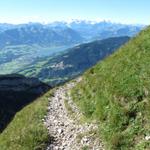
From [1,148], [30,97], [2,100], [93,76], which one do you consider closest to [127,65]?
[93,76]

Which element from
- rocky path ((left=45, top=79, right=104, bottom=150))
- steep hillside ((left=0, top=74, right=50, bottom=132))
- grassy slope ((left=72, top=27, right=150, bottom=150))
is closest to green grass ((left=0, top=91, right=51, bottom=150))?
rocky path ((left=45, top=79, right=104, bottom=150))

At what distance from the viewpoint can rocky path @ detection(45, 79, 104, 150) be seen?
2359 centimetres

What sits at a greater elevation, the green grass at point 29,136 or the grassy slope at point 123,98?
the grassy slope at point 123,98

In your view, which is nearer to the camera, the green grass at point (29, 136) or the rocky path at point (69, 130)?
the rocky path at point (69, 130)

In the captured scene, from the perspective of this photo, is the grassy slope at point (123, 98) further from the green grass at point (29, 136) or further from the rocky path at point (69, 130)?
the green grass at point (29, 136)

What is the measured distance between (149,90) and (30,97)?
124 metres

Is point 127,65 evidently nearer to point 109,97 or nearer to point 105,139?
point 109,97

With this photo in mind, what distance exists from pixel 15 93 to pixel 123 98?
122930mm

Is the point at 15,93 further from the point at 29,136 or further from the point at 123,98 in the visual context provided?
the point at 123,98

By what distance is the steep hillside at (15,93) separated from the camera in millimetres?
128525

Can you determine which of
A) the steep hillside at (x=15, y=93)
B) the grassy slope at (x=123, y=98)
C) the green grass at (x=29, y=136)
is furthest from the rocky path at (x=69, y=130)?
the steep hillside at (x=15, y=93)

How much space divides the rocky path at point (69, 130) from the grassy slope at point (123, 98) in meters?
0.73

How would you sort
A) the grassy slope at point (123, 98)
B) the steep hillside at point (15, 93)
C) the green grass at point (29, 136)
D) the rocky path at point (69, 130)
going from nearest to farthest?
the grassy slope at point (123, 98)
the rocky path at point (69, 130)
the green grass at point (29, 136)
the steep hillside at point (15, 93)

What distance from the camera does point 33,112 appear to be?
1331 inches
